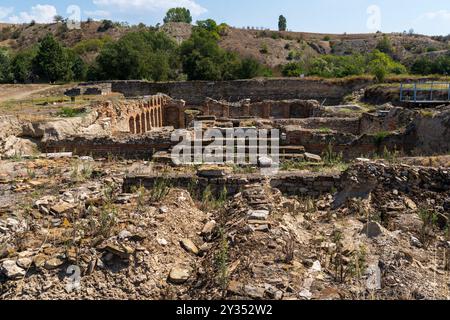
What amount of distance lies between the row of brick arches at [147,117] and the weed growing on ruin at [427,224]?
52.3ft

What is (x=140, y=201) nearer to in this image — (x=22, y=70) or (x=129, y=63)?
(x=129, y=63)

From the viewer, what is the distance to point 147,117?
76.9 feet

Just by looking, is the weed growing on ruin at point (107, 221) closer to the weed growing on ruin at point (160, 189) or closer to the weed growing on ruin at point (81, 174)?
the weed growing on ruin at point (160, 189)

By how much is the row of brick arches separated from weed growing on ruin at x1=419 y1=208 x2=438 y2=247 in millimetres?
15943

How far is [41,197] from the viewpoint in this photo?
23.0 ft

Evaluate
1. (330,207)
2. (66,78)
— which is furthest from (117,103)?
(66,78)

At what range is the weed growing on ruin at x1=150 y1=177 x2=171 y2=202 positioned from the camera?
6.96m

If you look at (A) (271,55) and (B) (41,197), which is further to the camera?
(A) (271,55)

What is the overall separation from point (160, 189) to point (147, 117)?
55.6 feet

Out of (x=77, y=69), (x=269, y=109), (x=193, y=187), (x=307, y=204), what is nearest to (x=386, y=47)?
(x=77, y=69)

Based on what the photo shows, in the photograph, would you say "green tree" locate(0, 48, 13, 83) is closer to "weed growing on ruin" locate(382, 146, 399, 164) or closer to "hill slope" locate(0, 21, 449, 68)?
"hill slope" locate(0, 21, 449, 68)

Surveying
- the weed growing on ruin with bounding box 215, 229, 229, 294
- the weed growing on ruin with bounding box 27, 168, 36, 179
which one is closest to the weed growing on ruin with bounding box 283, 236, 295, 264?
the weed growing on ruin with bounding box 215, 229, 229, 294
